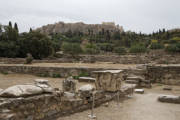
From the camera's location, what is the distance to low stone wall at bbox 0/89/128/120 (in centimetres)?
328

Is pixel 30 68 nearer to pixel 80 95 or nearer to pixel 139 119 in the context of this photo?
pixel 80 95

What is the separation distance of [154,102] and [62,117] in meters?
4.09

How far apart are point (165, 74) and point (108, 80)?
6.61 m

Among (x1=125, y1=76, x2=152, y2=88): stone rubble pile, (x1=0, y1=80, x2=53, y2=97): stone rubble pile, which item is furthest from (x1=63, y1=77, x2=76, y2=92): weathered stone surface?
(x1=125, y1=76, x2=152, y2=88): stone rubble pile

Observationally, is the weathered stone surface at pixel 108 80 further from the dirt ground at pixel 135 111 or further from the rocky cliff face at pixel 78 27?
the rocky cliff face at pixel 78 27

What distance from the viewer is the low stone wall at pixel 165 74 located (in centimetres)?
1090

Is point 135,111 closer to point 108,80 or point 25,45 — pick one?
point 108,80

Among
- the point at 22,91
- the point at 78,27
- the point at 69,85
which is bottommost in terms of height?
the point at 69,85

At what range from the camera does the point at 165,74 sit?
1124 cm

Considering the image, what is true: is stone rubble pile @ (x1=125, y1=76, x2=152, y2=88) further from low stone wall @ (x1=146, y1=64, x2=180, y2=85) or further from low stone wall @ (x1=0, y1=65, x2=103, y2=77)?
low stone wall @ (x1=0, y1=65, x2=103, y2=77)

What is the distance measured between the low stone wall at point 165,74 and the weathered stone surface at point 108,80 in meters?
6.07

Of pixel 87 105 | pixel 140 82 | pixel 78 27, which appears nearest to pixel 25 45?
pixel 140 82

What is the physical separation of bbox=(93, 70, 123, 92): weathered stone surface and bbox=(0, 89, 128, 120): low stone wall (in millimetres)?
1251

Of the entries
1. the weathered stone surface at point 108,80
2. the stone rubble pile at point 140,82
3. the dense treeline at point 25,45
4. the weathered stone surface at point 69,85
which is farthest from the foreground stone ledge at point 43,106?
the dense treeline at point 25,45
